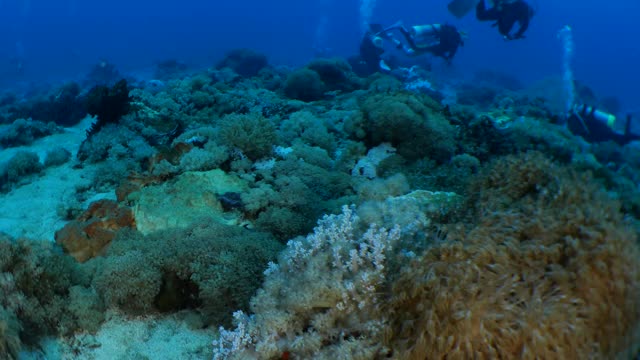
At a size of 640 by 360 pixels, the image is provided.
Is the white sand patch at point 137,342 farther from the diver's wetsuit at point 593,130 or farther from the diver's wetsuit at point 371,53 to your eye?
the diver's wetsuit at point 371,53

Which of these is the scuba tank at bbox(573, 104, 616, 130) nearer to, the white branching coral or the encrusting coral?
the encrusting coral

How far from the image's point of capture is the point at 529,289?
254 cm

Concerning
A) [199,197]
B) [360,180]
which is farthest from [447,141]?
[199,197]

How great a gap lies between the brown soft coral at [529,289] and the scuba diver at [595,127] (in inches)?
602

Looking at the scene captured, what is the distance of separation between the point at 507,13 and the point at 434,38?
3.41 metres

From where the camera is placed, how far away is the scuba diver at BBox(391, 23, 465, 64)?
18.5m

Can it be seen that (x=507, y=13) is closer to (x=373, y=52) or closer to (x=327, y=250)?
(x=373, y=52)

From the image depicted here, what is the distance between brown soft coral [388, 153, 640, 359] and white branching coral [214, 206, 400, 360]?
287mm

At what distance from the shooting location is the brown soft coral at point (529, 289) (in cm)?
243

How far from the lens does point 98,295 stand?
4.39m

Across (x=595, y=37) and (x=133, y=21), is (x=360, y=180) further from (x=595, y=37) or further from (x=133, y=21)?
(x=595, y=37)

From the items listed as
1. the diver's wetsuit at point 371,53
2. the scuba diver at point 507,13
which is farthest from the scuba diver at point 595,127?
the diver's wetsuit at point 371,53

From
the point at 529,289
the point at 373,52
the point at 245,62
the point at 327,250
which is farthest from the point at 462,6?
the point at 529,289

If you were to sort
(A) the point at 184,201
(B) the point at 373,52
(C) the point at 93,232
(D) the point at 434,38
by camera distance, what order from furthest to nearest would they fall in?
(B) the point at 373,52, (D) the point at 434,38, (A) the point at 184,201, (C) the point at 93,232
